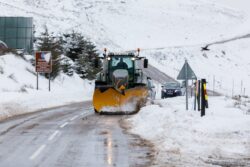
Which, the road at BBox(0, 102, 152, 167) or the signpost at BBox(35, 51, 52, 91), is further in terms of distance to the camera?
the signpost at BBox(35, 51, 52, 91)

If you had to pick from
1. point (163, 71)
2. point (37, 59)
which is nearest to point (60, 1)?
point (163, 71)

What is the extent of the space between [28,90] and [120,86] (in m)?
15.2

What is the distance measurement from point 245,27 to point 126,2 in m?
26.3

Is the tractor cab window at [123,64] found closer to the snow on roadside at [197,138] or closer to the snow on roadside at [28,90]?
the snow on roadside at [28,90]

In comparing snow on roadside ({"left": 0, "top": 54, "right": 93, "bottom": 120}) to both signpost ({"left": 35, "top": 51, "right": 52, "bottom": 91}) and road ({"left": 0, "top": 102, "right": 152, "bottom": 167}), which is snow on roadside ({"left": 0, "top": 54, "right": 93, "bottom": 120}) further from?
road ({"left": 0, "top": 102, "right": 152, "bottom": 167})

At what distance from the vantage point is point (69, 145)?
15.4 metres

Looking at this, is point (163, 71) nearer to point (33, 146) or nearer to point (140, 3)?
point (140, 3)

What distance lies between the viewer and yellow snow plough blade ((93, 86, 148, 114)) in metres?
26.4

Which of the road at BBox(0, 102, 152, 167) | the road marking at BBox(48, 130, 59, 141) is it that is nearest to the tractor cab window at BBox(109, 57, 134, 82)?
the road at BBox(0, 102, 152, 167)

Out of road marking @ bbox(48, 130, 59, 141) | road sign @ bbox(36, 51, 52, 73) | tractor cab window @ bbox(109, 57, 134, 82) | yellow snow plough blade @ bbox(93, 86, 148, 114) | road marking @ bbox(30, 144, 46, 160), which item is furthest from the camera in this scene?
road sign @ bbox(36, 51, 52, 73)

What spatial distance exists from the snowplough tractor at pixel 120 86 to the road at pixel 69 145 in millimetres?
3396

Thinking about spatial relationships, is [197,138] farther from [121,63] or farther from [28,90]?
[28,90]

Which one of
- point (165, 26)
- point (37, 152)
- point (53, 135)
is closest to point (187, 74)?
point (53, 135)

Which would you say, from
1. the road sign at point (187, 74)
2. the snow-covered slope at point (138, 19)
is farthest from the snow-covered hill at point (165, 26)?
the road sign at point (187, 74)
